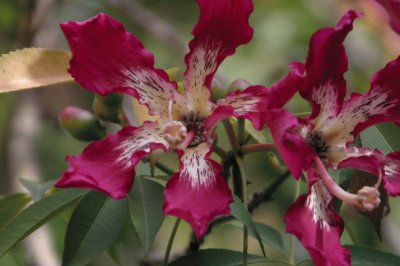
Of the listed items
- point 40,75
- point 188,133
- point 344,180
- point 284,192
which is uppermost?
point 40,75

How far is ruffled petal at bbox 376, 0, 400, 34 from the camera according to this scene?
1.52 metres

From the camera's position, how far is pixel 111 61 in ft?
4.75

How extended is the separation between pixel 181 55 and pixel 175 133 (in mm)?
1922

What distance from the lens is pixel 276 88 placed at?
50.9 inches

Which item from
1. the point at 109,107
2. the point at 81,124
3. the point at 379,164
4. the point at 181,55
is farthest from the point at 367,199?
the point at 181,55

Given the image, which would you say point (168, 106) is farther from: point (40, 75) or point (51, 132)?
point (51, 132)

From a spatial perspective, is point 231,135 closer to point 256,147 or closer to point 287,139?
point 256,147

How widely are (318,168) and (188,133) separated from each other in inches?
9.6

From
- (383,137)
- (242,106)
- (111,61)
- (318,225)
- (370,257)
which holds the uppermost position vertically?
(111,61)

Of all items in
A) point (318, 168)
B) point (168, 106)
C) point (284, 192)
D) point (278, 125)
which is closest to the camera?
point (278, 125)

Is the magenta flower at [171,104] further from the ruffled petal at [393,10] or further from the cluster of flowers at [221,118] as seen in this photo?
the ruffled petal at [393,10]

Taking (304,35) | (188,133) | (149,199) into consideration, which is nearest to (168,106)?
(188,133)

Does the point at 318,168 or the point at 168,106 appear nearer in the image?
the point at 318,168

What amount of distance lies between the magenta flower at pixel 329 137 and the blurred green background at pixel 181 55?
124 cm
